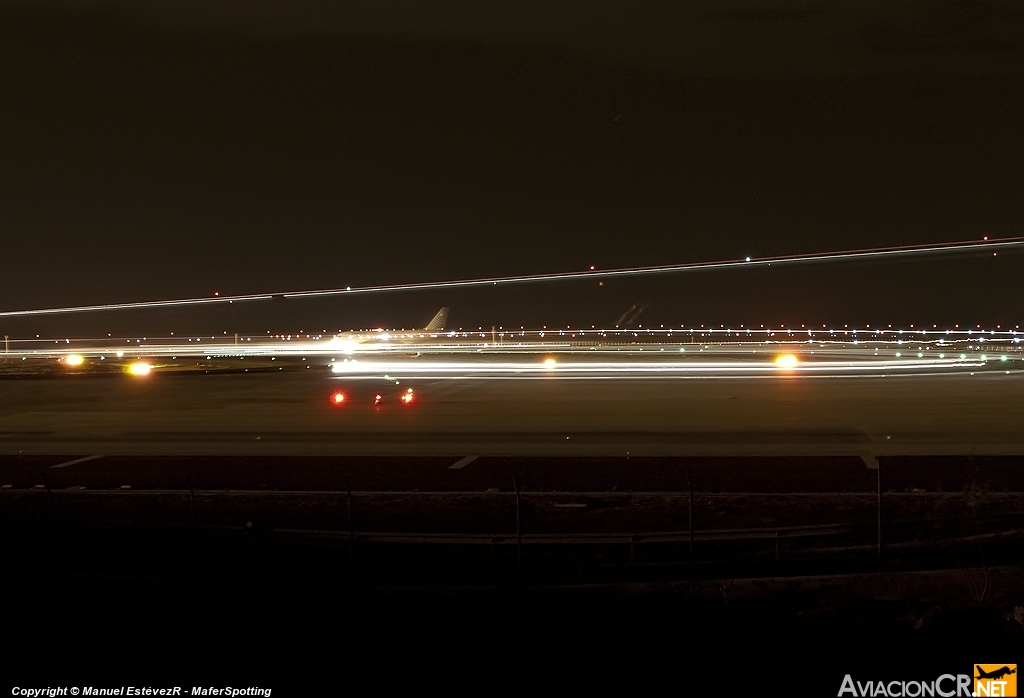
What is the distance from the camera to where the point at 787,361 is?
70.3 metres

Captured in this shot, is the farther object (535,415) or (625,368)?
(625,368)

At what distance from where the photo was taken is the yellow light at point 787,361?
65.3 metres

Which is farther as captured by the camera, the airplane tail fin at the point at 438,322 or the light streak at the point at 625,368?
the airplane tail fin at the point at 438,322
